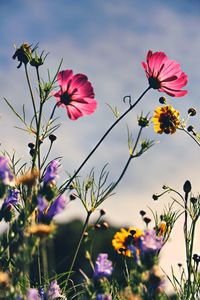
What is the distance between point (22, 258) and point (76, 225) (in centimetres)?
2492

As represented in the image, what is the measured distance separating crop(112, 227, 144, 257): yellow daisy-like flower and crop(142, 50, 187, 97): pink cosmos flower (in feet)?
2.35

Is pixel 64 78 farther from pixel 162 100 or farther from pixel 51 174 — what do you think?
pixel 51 174

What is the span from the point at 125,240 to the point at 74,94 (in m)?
1.01

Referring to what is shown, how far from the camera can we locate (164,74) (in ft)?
9.81

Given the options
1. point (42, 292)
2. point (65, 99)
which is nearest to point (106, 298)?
point (42, 292)

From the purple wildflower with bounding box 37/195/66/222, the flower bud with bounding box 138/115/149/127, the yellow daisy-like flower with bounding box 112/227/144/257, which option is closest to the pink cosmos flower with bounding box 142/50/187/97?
the flower bud with bounding box 138/115/149/127

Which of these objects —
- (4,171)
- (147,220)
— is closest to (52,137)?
(147,220)

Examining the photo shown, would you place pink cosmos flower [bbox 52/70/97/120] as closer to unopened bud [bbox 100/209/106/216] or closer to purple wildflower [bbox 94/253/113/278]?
unopened bud [bbox 100/209/106/216]

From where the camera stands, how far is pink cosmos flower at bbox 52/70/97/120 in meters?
2.90

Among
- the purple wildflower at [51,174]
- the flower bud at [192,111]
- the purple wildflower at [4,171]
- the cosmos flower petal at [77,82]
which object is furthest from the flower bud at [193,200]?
the purple wildflower at [4,171]

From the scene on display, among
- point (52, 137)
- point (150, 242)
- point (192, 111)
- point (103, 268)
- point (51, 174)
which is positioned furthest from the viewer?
point (192, 111)

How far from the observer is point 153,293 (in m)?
1.89

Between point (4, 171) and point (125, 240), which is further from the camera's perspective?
point (125, 240)

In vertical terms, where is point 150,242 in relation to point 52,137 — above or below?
below
